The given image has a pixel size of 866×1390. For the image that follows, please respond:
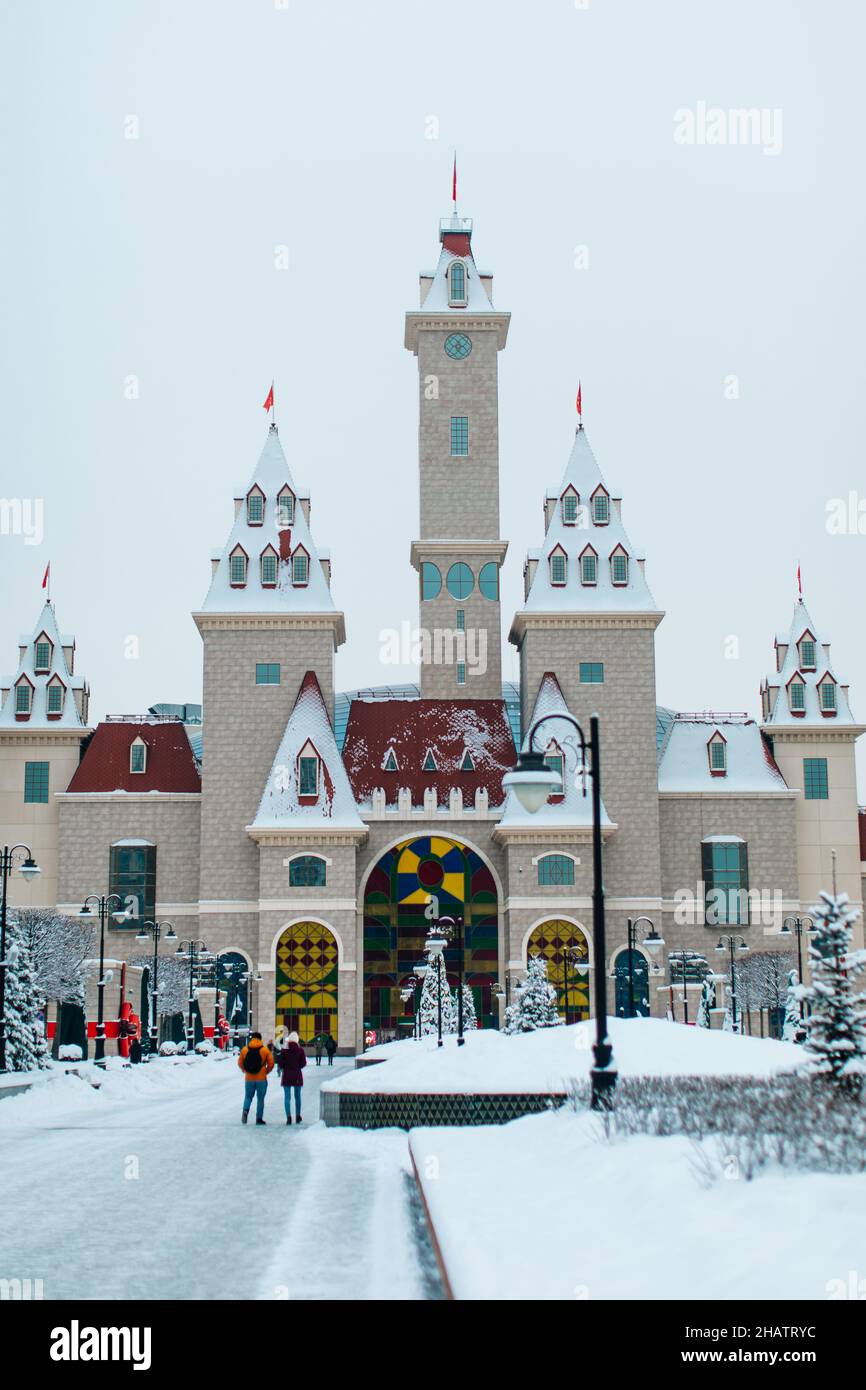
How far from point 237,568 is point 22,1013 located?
38345 mm

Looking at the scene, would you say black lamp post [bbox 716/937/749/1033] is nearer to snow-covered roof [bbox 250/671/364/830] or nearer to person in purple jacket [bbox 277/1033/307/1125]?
snow-covered roof [bbox 250/671/364/830]

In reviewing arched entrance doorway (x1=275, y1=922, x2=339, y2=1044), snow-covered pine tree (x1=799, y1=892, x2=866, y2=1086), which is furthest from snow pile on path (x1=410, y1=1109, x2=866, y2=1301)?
arched entrance doorway (x1=275, y1=922, x2=339, y2=1044)

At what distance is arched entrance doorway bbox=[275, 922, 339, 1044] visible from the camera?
67.8 metres

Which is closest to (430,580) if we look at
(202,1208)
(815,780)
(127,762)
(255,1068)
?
(127,762)

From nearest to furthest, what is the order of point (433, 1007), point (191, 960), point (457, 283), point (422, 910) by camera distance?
point (433, 1007) < point (191, 960) < point (422, 910) < point (457, 283)

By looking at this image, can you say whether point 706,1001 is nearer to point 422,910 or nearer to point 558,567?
point 422,910

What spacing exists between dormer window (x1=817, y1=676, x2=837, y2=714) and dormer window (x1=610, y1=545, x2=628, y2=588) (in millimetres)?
10929

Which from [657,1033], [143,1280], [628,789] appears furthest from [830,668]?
[143,1280]

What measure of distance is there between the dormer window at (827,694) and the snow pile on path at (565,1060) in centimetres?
5058

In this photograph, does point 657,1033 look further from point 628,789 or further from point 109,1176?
point 628,789

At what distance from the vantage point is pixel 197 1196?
16.6m

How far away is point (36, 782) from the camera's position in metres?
74.7
